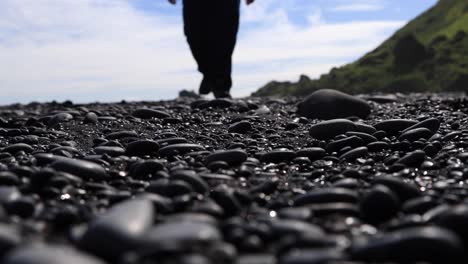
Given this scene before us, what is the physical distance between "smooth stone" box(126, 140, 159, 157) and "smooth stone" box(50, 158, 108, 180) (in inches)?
47.7

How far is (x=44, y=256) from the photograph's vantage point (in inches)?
58.1

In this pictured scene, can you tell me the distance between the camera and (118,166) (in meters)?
3.79

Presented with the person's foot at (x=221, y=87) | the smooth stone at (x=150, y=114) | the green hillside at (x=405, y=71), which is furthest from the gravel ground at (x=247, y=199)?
the green hillside at (x=405, y=71)

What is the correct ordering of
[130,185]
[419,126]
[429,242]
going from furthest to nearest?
[419,126]
[130,185]
[429,242]

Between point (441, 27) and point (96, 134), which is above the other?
point (441, 27)

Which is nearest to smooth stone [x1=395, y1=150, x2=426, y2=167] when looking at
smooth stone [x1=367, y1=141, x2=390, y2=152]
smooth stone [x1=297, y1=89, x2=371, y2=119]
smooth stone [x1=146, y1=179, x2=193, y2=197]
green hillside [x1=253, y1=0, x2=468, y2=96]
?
smooth stone [x1=367, y1=141, x2=390, y2=152]

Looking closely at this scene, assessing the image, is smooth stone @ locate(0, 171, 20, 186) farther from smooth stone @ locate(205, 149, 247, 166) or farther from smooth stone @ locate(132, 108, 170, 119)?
smooth stone @ locate(132, 108, 170, 119)

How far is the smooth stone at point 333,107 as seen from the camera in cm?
696

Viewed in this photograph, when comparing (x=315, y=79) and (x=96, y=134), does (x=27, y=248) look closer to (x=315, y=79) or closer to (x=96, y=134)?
(x=96, y=134)

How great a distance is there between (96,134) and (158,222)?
13.0 feet

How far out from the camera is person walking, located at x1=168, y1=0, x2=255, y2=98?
9.45 metres

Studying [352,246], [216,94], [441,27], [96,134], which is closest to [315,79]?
[441,27]

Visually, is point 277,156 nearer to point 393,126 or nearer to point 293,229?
point 393,126

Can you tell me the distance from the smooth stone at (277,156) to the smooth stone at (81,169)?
4.13 ft
